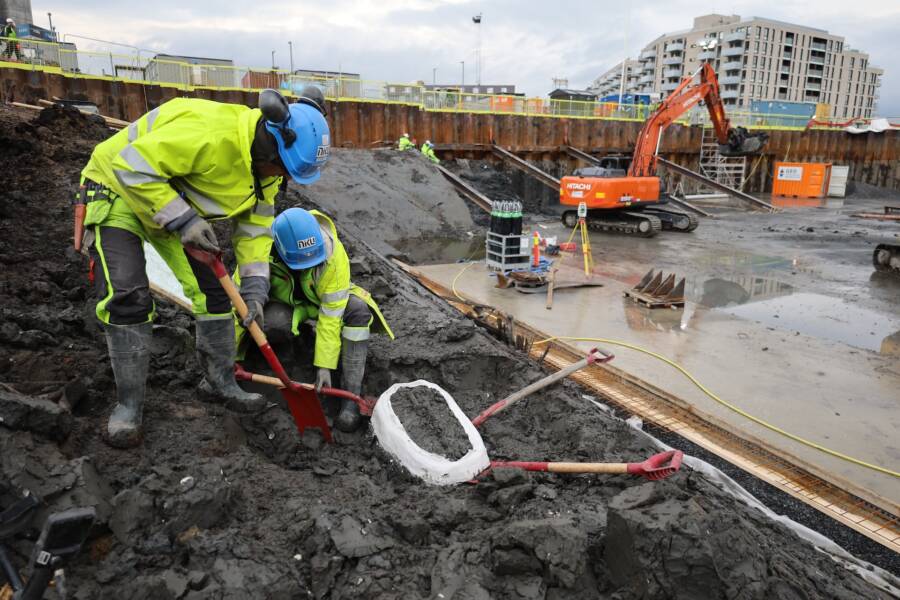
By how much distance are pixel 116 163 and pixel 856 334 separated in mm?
7423

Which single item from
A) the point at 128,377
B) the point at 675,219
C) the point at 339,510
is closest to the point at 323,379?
the point at 128,377

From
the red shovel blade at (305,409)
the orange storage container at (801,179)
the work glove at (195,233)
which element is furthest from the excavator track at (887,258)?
the orange storage container at (801,179)

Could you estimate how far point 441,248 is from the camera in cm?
1184

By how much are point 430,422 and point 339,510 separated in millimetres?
780

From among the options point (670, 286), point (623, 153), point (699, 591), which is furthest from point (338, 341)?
point (623, 153)

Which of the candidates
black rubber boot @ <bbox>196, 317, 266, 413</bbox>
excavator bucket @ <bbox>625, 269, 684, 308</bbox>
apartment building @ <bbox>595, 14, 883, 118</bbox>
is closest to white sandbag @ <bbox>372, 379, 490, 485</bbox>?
black rubber boot @ <bbox>196, 317, 266, 413</bbox>

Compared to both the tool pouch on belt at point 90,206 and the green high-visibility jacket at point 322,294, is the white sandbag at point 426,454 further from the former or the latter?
the tool pouch on belt at point 90,206

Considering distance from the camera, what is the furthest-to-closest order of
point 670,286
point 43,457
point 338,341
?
1. point 670,286
2. point 338,341
3. point 43,457

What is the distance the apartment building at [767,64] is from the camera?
7919cm

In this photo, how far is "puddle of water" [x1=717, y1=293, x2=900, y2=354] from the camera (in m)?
6.52

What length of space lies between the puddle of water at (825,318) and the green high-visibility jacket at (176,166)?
6365mm

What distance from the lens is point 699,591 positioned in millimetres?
1840

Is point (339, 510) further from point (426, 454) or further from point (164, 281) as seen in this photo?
point (164, 281)

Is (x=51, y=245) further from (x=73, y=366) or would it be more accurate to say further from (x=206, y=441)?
(x=206, y=441)
